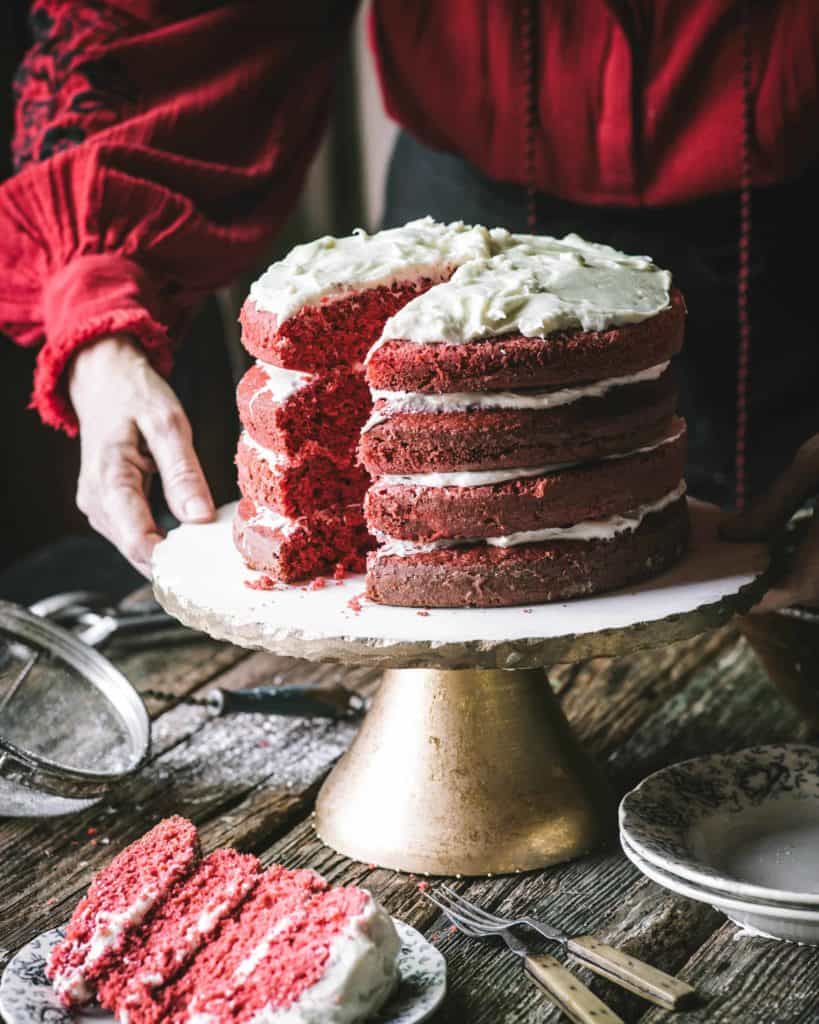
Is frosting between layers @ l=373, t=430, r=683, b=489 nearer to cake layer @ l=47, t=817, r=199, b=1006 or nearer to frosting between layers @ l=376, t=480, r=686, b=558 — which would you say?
frosting between layers @ l=376, t=480, r=686, b=558

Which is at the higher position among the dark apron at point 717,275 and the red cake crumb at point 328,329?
the red cake crumb at point 328,329

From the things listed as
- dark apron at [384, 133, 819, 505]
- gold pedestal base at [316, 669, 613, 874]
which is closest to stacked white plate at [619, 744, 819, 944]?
gold pedestal base at [316, 669, 613, 874]

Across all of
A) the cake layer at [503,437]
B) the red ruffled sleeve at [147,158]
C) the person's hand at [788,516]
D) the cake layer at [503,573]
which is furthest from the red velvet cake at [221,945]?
the red ruffled sleeve at [147,158]

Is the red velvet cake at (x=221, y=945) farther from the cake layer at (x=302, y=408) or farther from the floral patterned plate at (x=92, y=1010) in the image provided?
the cake layer at (x=302, y=408)

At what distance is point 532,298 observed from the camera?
5.33 feet

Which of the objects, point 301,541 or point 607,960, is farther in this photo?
point 301,541

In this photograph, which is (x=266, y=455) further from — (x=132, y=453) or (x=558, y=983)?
(x=558, y=983)

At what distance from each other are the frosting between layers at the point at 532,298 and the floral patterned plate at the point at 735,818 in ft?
1.78

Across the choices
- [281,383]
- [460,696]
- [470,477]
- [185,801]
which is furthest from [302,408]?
[185,801]

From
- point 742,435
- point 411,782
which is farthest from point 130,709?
point 742,435

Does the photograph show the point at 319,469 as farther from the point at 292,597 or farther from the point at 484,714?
the point at 484,714

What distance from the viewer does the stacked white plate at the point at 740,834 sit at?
4.38 ft

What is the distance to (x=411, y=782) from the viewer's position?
1.67m

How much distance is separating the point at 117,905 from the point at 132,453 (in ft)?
2.58
